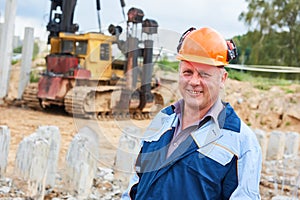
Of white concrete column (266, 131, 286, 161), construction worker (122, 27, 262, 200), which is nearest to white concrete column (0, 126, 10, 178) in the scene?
construction worker (122, 27, 262, 200)

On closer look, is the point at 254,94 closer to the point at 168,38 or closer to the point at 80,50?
the point at 80,50

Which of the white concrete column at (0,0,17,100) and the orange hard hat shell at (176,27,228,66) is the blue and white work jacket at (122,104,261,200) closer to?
the orange hard hat shell at (176,27,228,66)

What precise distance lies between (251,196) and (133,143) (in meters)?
2.24

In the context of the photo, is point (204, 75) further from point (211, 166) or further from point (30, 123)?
point (30, 123)

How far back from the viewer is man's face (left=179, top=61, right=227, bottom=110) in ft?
5.19

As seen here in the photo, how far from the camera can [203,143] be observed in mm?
1543

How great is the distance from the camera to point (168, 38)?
1842 mm

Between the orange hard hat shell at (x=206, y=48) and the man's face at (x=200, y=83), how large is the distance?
0.07 ft

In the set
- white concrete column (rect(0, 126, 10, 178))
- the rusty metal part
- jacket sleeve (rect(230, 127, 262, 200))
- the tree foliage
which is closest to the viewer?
jacket sleeve (rect(230, 127, 262, 200))

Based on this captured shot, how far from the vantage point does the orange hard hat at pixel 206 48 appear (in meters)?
1.55

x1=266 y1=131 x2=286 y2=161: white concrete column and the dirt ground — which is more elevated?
x1=266 y1=131 x2=286 y2=161: white concrete column

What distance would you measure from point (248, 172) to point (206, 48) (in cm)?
40

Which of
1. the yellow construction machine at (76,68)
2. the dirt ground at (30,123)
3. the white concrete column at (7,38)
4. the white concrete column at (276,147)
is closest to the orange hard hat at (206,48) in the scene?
the dirt ground at (30,123)

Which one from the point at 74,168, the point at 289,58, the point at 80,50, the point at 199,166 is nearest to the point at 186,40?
the point at 199,166
